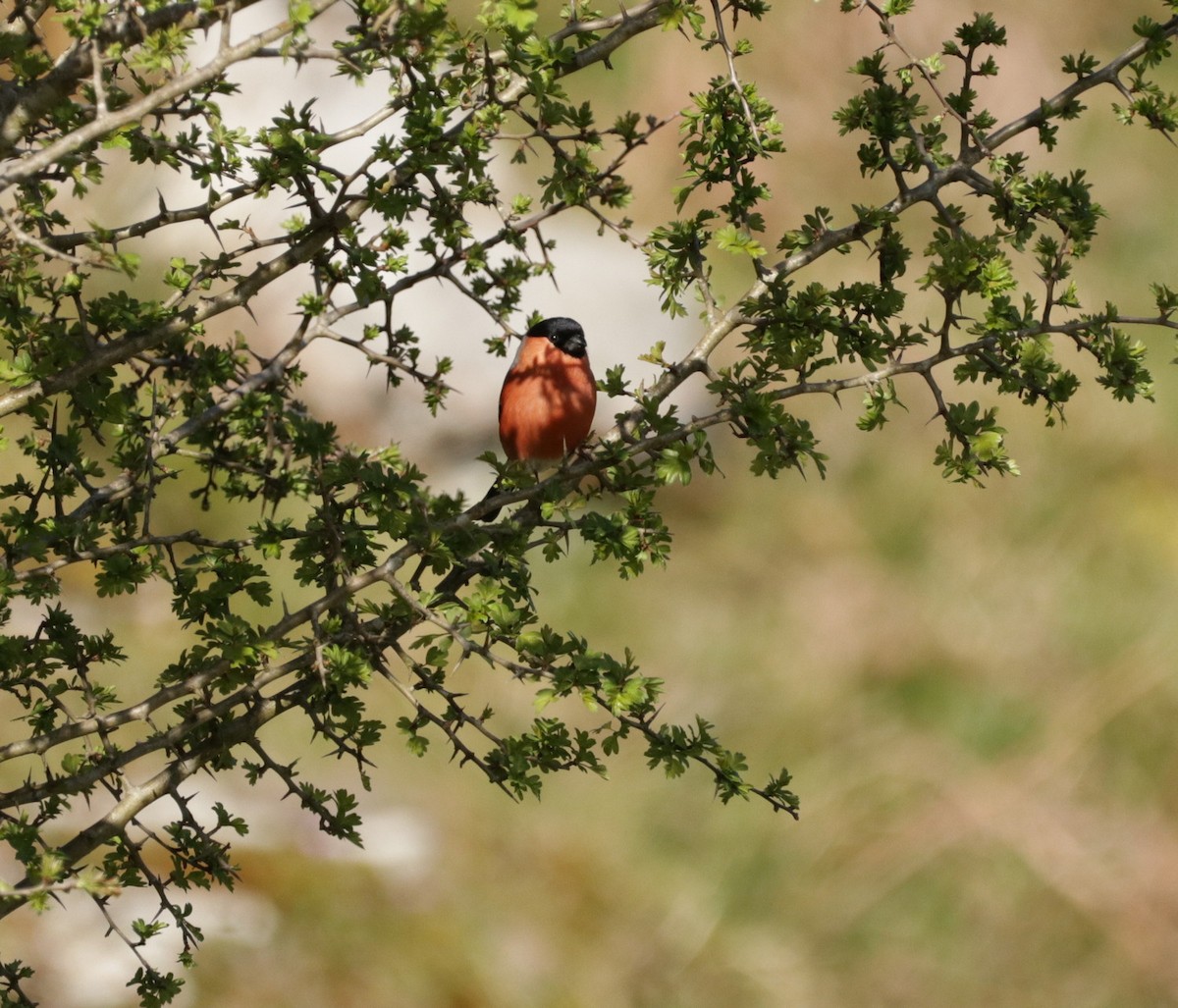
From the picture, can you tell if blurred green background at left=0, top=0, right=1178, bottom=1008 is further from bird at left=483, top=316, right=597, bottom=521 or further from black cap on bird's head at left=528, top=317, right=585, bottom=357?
black cap on bird's head at left=528, top=317, right=585, bottom=357

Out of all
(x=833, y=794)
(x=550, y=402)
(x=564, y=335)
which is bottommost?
(x=550, y=402)

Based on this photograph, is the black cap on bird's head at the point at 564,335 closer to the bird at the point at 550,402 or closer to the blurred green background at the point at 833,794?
the bird at the point at 550,402

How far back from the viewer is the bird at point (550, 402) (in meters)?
5.81

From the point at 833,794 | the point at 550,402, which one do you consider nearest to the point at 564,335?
the point at 550,402

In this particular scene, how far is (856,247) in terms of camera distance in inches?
456

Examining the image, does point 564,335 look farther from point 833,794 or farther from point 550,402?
point 833,794

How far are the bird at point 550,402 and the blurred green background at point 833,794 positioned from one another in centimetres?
285

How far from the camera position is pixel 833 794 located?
901 centimetres

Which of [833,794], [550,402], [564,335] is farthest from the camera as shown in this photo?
[833,794]

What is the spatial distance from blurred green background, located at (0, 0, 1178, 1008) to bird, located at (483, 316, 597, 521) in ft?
9.36

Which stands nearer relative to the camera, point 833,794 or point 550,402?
point 550,402

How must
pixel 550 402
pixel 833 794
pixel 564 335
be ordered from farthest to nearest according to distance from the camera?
pixel 833 794 → pixel 564 335 → pixel 550 402

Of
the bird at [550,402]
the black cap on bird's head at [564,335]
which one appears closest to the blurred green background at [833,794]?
the bird at [550,402]

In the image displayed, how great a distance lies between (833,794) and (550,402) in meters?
4.21
